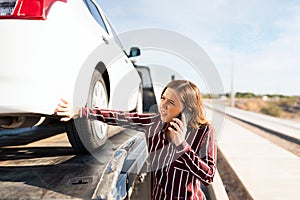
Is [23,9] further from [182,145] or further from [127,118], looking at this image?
[182,145]

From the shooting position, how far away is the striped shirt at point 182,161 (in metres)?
1.60

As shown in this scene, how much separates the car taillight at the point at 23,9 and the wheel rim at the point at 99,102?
0.94 metres

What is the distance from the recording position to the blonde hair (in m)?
1.65

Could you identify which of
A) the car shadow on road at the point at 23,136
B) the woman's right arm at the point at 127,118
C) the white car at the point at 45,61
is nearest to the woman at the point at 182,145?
the woman's right arm at the point at 127,118

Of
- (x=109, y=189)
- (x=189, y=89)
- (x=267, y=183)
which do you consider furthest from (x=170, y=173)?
(x=267, y=183)

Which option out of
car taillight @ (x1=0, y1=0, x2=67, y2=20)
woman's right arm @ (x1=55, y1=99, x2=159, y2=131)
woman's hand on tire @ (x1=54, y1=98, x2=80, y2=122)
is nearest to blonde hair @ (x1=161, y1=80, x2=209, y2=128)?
woman's right arm @ (x1=55, y1=99, x2=159, y2=131)

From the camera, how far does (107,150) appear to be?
119 inches

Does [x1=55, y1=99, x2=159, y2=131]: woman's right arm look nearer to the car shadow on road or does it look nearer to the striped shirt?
the striped shirt

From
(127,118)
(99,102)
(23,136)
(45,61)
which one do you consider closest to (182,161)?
(127,118)

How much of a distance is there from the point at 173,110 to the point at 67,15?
1238mm

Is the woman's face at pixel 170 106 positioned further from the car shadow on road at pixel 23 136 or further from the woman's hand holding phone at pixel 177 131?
the car shadow on road at pixel 23 136

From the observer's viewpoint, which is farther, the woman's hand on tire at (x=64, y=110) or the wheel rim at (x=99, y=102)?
the wheel rim at (x=99, y=102)

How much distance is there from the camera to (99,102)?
309 centimetres

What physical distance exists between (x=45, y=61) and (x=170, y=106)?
0.96 m
